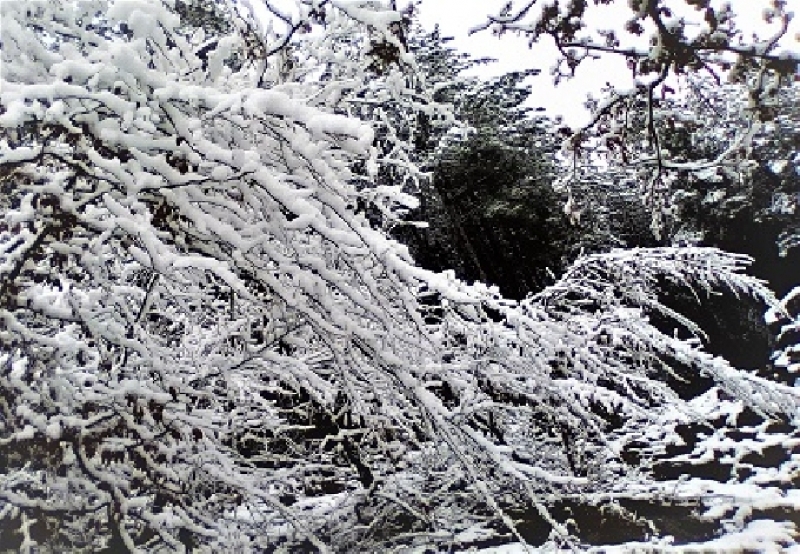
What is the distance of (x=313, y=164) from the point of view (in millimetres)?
1675

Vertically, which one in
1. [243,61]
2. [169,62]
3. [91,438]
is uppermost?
[243,61]

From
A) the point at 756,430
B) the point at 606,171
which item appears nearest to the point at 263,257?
the point at 756,430

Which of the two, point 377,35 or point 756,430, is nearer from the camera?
point 377,35

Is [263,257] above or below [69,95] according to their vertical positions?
below

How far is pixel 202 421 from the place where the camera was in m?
2.47

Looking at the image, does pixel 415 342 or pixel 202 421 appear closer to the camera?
pixel 415 342

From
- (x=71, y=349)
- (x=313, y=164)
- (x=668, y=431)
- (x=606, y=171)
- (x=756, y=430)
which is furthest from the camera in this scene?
(x=606, y=171)

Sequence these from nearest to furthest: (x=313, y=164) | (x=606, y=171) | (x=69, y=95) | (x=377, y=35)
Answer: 1. (x=69, y=95)
2. (x=313, y=164)
3. (x=377, y=35)
4. (x=606, y=171)

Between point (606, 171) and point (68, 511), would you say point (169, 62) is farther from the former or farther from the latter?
point (606, 171)

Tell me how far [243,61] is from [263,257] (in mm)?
1029

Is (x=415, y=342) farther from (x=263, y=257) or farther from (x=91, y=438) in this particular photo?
(x=91, y=438)

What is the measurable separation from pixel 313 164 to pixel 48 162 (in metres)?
1.02

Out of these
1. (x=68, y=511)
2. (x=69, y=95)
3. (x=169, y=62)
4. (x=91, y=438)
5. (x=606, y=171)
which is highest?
(x=606, y=171)

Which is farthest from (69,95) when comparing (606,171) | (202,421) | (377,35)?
(606,171)
